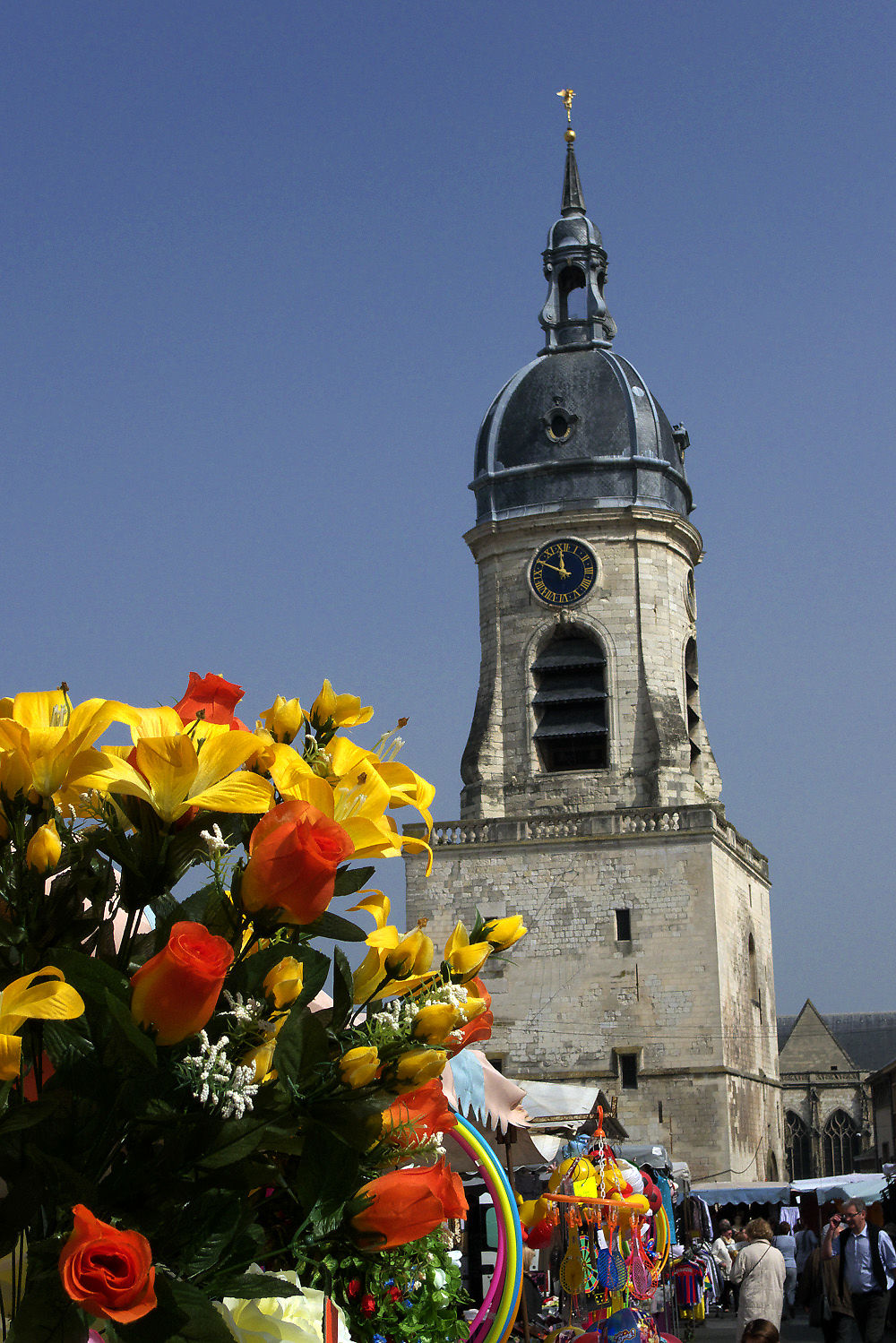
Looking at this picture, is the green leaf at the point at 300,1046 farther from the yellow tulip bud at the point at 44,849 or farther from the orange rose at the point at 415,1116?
the yellow tulip bud at the point at 44,849

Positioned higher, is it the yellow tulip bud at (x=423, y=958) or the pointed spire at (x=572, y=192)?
the pointed spire at (x=572, y=192)

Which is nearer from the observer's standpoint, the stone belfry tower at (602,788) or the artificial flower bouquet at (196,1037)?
the artificial flower bouquet at (196,1037)

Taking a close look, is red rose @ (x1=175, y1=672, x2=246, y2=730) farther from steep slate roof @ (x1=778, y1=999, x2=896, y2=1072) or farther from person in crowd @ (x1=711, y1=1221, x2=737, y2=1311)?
steep slate roof @ (x1=778, y1=999, x2=896, y2=1072)

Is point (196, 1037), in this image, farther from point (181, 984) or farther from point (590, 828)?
point (590, 828)

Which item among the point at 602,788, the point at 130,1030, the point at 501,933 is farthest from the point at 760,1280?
the point at 602,788

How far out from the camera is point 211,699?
8.38ft

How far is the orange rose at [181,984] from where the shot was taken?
190 cm

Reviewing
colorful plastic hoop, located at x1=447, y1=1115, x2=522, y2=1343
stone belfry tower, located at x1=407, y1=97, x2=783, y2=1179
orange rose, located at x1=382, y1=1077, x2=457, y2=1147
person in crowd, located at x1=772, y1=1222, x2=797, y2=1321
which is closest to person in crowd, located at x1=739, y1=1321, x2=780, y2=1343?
colorful plastic hoop, located at x1=447, y1=1115, x2=522, y2=1343

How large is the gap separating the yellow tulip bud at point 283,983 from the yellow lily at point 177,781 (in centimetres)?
22

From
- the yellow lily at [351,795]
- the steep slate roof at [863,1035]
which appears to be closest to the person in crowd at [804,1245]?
the yellow lily at [351,795]

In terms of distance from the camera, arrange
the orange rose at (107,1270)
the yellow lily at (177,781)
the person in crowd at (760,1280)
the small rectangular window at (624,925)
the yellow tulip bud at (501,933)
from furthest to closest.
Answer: the small rectangular window at (624,925), the person in crowd at (760,1280), the yellow tulip bud at (501,933), the yellow lily at (177,781), the orange rose at (107,1270)

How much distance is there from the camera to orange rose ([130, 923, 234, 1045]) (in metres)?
1.90

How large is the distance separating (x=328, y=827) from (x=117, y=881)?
1.36ft

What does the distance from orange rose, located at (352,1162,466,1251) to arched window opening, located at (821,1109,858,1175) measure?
196ft
